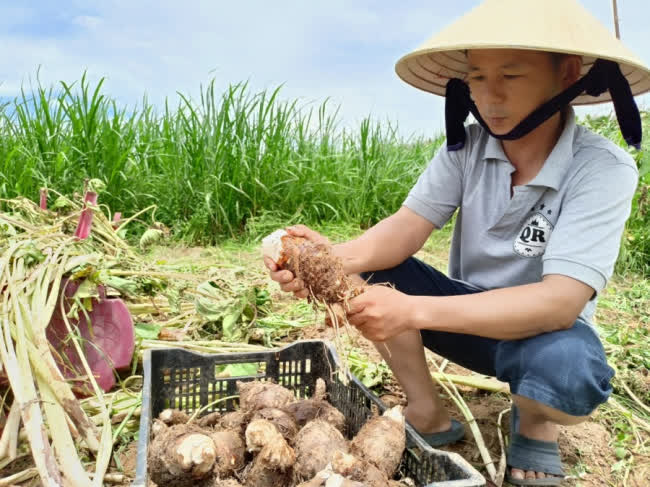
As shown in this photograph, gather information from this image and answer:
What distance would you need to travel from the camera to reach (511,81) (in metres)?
1.82

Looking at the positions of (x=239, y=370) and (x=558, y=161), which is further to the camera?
(x=239, y=370)

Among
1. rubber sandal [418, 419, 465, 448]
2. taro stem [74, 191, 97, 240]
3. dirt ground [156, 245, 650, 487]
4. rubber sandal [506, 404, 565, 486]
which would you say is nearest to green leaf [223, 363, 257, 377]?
dirt ground [156, 245, 650, 487]

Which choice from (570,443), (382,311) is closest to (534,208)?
(382,311)

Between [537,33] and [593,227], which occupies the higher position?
[537,33]

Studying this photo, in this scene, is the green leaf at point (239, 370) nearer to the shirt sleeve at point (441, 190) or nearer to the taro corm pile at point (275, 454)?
the taro corm pile at point (275, 454)

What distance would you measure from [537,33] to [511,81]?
153mm

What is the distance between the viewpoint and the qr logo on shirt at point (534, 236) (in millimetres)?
1926

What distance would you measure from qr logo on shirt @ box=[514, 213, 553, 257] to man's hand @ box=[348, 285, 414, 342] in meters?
0.50

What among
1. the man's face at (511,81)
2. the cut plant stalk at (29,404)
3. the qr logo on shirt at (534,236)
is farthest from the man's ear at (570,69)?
the cut plant stalk at (29,404)

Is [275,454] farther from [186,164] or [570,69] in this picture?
[186,164]

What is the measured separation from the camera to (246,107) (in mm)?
5277

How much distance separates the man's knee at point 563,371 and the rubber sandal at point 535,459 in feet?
0.59

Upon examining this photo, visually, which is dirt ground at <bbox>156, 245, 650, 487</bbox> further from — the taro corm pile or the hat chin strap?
the hat chin strap

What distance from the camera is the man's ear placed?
191 centimetres
